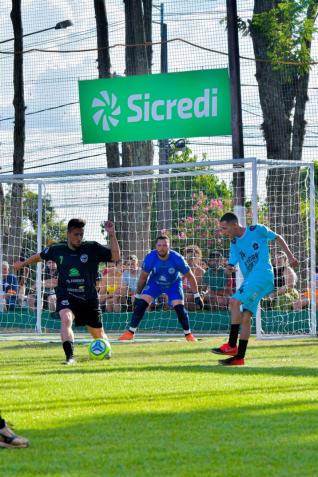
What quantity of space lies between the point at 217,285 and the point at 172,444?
14.3 metres

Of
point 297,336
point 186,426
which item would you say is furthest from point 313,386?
point 297,336

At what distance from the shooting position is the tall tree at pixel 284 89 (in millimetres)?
Result: 23484

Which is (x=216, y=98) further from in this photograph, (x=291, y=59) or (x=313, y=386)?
(x=313, y=386)

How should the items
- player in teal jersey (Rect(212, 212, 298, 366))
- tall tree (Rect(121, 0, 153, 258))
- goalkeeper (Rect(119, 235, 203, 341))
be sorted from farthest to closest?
tall tree (Rect(121, 0, 153, 258)), goalkeeper (Rect(119, 235, 203, 341)), player in teal jersey (Rect(212, 212, 298, 366))

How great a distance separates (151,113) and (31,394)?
1212cm

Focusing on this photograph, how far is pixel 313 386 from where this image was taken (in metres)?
10.9

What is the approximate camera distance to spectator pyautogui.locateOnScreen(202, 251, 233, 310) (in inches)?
845

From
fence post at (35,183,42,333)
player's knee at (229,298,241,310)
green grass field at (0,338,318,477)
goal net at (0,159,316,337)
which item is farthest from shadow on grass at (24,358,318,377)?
fence post at (35,183,42,333)

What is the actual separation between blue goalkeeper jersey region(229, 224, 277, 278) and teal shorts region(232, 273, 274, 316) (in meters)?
0.10

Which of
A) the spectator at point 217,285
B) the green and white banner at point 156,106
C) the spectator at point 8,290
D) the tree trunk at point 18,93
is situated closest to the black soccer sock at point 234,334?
the spectator at point 217,285

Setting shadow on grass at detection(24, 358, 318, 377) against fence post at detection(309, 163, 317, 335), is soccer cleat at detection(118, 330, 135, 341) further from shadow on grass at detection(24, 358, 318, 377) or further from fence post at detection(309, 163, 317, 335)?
shadow on grass at detection(24, 358, 318, 377)

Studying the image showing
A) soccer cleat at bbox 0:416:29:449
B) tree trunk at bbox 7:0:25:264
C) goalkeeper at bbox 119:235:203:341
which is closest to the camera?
soccer cleat at bbox 0:416:29:449

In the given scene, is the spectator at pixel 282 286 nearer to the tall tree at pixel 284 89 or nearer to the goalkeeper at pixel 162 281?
the tall tree at pixel 284 89

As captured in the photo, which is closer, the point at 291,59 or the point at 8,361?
the point at 8,361
